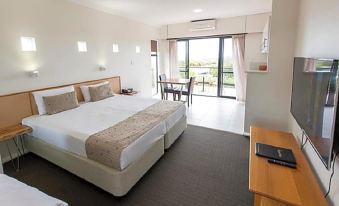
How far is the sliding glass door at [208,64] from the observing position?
6.14 metres

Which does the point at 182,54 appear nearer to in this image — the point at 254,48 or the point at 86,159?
the point at 254,48

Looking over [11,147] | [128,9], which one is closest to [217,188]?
[11,147]

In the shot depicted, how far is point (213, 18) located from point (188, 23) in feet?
2.80

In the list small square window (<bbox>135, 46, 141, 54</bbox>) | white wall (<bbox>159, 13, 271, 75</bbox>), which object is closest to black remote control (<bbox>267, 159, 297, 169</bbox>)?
white wall (<bbox>159, 13, 271, 75</bbox>)

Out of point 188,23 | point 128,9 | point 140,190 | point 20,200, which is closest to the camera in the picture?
point 20,200

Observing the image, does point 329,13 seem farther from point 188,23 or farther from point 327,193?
point 188,23

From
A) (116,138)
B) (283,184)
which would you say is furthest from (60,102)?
(283,184)

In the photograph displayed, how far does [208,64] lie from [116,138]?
17.2 ft

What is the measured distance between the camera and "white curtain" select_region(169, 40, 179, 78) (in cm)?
672

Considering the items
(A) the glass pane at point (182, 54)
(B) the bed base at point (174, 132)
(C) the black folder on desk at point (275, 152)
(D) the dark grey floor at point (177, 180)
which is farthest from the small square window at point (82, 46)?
(A) the glass pane at point (182, 54)

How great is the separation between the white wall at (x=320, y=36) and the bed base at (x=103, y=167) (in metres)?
1.73

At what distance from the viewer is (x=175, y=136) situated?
3250mm

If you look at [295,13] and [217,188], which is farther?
[295,13]

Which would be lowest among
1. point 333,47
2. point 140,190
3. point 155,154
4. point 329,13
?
point 140,190
